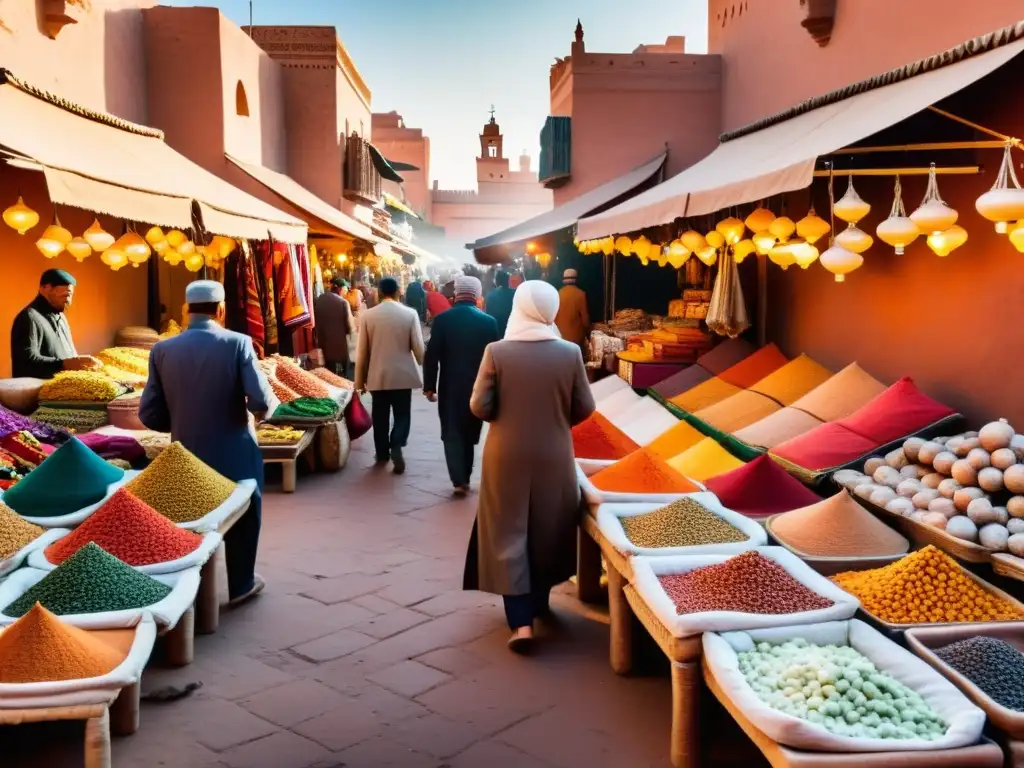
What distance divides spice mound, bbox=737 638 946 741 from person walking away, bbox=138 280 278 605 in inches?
99.6

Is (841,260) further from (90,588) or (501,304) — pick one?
(501,304)

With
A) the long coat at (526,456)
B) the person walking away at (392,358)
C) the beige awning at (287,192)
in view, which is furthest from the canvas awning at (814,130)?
the beige awning at (287,192)

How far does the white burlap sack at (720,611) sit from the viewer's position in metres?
2.73

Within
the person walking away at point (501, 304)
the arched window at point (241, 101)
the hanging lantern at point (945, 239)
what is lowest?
the person walking away at point (501, 304)

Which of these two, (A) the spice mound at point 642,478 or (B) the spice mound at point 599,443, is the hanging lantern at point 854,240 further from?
(B) the spice mound at point 599,443

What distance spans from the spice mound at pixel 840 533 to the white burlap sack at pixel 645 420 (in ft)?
7.58

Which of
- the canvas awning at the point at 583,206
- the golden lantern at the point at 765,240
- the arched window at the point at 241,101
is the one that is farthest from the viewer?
the arched window at the point at 241,101

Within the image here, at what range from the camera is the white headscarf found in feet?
12.4

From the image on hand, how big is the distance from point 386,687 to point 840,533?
1.84m

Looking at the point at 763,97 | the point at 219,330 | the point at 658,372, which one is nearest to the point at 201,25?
the point at 763,97

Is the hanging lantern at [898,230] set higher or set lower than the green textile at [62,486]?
higher

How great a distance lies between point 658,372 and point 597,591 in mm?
3659

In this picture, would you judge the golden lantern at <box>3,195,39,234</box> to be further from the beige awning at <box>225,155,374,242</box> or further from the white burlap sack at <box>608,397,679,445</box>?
the beige awning at <box>225,155,374,242</box>

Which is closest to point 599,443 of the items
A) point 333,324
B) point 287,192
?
point 333,324
